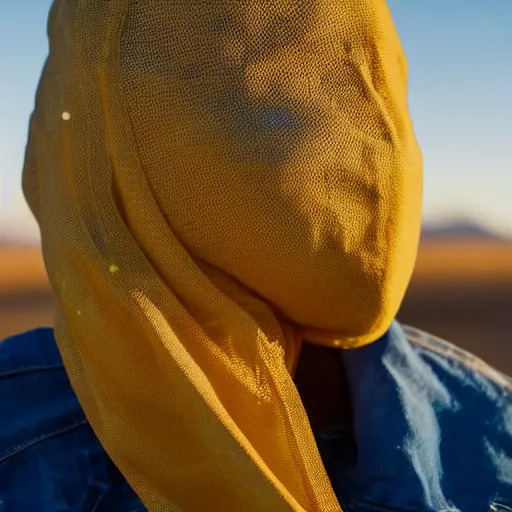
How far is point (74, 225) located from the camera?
110 centimetres

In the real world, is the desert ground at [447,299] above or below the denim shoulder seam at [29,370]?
above

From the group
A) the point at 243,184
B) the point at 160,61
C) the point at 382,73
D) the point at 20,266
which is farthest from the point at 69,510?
the point at 20,266

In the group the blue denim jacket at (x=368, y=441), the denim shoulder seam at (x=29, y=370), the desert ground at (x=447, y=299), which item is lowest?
the blue denim jacket at (x=368, y=441)

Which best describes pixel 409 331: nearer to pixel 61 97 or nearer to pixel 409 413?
pixel 409 413

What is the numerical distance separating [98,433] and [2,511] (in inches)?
6.0

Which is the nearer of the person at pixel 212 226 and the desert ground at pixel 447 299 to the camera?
the person at pixel 212 226

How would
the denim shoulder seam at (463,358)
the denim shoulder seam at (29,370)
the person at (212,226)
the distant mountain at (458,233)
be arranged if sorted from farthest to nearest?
the distant mountain at (458,233) < the denim shoulder seam at (463,358) < the denim shoulder seam at (29,370) < the person at (212,226)

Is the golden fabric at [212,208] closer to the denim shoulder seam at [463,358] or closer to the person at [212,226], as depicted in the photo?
the person at [212,226]

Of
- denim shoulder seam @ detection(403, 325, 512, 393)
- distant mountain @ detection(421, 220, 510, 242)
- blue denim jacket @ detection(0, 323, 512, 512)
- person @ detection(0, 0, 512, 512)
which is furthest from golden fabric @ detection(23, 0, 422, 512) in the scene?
distant mountain @ detection(421, 220, 510, 242)

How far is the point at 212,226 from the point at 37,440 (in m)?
0.39

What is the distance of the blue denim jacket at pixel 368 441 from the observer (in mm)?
1168

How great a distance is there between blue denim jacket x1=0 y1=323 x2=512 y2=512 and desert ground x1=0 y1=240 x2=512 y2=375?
163 inches

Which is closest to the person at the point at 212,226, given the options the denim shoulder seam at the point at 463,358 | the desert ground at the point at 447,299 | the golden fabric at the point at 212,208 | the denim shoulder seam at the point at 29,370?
the golden fabric at the point at 212,208

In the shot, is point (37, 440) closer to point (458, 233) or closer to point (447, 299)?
point (447, 299)
